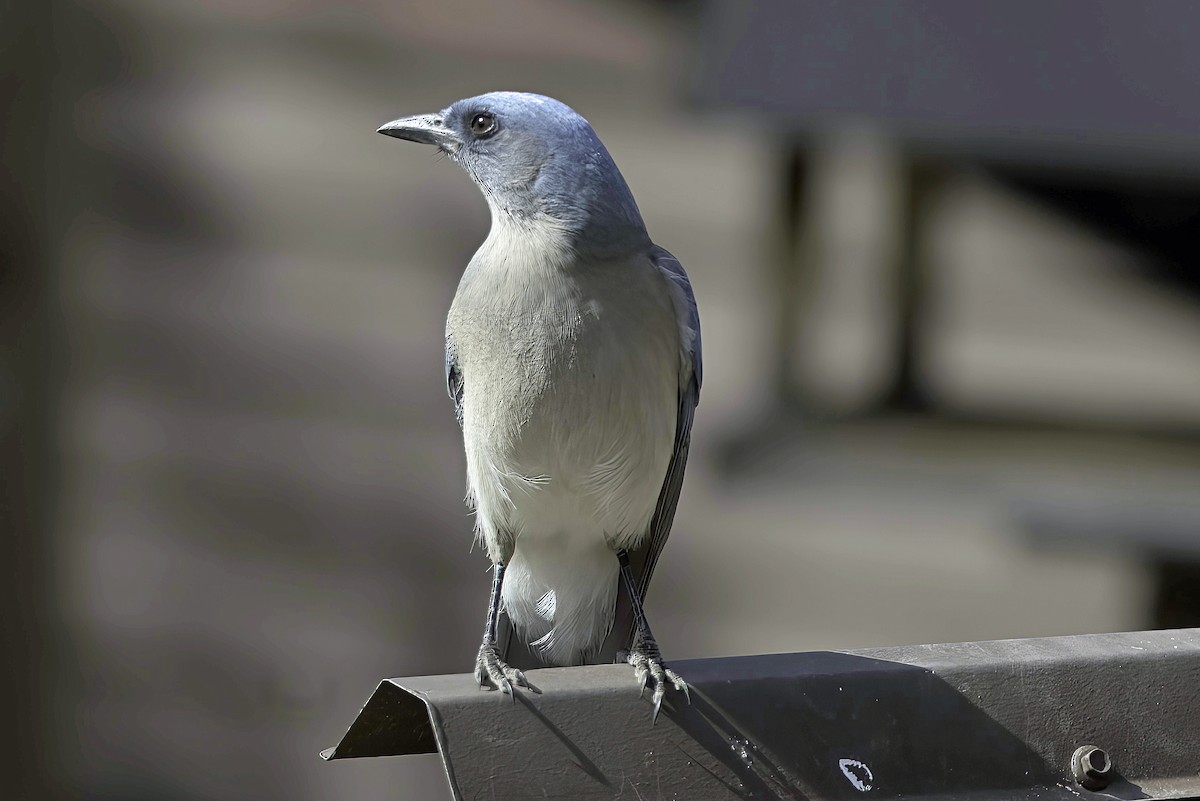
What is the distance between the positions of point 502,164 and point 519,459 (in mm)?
709

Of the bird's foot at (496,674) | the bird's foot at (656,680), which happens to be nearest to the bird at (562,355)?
the bird's foot at (496,674)

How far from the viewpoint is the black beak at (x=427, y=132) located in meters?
3.63

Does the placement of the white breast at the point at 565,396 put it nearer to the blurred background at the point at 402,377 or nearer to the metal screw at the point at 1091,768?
the metal screw at the point at 1091,768

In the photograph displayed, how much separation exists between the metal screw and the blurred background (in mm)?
3175

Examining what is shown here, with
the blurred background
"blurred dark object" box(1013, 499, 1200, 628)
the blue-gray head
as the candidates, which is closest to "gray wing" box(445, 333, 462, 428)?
the blue-gray head

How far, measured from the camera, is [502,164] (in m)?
3.52

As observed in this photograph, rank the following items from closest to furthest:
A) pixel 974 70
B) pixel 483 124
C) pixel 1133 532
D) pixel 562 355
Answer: pixel 562 355
pixel 483 124
pixel 974 70
pixel 1133 532

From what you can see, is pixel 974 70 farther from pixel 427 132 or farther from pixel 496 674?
pixel 496 674

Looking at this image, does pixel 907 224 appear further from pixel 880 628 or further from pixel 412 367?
pixel 412 367

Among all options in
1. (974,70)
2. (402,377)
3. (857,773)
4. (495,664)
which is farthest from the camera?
(402,377)

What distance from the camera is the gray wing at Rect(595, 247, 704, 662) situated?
11.6 feet

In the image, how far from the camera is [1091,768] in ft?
7.85

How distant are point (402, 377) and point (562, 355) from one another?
10.7ft

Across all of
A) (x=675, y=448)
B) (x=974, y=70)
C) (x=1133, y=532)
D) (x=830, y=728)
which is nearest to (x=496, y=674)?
(x=830, y=728)
